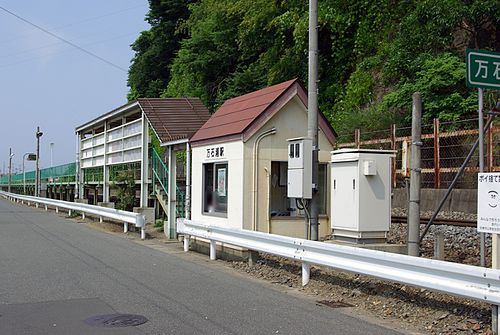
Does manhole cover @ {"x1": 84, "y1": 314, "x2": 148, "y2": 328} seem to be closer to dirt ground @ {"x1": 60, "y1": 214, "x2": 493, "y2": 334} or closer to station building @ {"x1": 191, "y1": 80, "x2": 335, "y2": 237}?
dirt ground @ {"x1": 60, "y1": 214, "x2": 493, "y2": 334}

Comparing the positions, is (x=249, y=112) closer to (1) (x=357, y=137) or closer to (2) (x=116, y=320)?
(2) (x=116, y=320)

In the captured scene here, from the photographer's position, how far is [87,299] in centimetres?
835

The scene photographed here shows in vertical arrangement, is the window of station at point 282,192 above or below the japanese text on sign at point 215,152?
below

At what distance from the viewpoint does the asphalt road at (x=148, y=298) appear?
6871 millimetres

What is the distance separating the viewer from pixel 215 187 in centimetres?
1428

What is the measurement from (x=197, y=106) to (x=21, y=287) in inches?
526

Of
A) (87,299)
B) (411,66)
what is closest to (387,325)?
(87,299)

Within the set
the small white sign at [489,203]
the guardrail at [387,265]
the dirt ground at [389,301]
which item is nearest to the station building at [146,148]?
the guardrail at [387,265]

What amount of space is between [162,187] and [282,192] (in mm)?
8035

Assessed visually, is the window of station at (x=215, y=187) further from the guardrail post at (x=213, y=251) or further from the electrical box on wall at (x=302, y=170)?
the electrical box on wall at (x=302, y=170)

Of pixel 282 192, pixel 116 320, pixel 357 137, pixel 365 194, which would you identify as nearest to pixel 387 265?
pixel 365 194

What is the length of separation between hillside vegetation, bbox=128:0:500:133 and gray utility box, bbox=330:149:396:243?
9.54m

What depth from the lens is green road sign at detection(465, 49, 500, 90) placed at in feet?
24.0

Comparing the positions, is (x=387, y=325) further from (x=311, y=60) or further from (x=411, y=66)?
(x=411, y=66)
